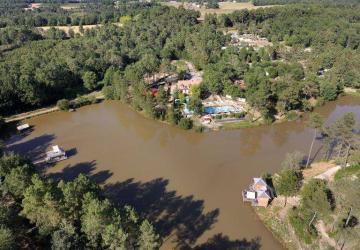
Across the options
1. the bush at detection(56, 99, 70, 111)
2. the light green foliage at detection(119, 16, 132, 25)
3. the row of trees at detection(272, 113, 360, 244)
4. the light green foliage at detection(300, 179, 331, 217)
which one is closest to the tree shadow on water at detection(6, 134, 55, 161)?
the bush at detection(56, 99, 70, 111)

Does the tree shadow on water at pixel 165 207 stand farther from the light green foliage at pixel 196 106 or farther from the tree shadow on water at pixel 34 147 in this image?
the light green foliage at pixel 196 106

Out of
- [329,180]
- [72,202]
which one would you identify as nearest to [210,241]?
[72,202]

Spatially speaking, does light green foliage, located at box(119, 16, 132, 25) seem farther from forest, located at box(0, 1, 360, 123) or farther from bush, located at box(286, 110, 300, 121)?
bush, located at box(286, 110, 300, 121)

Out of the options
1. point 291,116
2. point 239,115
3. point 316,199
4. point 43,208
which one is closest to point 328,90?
point 291,116

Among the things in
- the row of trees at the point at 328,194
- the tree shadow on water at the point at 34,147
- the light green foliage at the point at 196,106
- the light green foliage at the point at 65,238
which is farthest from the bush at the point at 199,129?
the light green foliage at the point at 65,238

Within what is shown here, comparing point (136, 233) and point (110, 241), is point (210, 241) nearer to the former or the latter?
point (136, 233)
